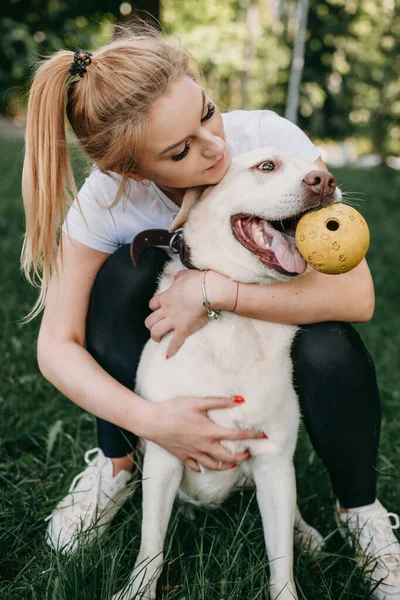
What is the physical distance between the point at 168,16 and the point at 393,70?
6.23m

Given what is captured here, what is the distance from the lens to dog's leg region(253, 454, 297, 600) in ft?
5.49

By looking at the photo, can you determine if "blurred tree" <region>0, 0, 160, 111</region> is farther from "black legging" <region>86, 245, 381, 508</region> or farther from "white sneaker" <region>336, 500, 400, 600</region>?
"white sneaker" <region>336, 500, 400, 600</region>

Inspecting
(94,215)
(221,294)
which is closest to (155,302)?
(221,294)

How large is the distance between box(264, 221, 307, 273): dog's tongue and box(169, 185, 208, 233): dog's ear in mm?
261

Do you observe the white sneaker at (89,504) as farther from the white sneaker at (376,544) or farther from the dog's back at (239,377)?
the white sneaker at (376,544)

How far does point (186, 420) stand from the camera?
1.73 m

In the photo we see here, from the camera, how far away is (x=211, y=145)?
1806 mm

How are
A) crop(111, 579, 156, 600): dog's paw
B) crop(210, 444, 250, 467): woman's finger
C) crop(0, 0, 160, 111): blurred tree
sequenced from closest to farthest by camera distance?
crop(111, 579, 156, 600): dog's paw
crop(210, 444, 250, 467): woman's finger
crop(0, 0, 160, 111): blurred tree

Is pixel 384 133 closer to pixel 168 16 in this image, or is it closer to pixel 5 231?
pixel 168 16

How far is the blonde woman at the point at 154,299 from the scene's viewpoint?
178 centimetres

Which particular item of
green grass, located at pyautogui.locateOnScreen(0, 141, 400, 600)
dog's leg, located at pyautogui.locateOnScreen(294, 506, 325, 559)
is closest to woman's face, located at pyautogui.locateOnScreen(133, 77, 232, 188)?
green grass, located at pyautogui.locateOnScreen(0, 141, 400, 600)

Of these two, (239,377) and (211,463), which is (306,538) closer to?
(211,463)

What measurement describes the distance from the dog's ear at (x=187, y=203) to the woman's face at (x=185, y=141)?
0.03 meters

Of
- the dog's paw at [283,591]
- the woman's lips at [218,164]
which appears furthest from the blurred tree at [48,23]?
the dog's paw at [283,591]
